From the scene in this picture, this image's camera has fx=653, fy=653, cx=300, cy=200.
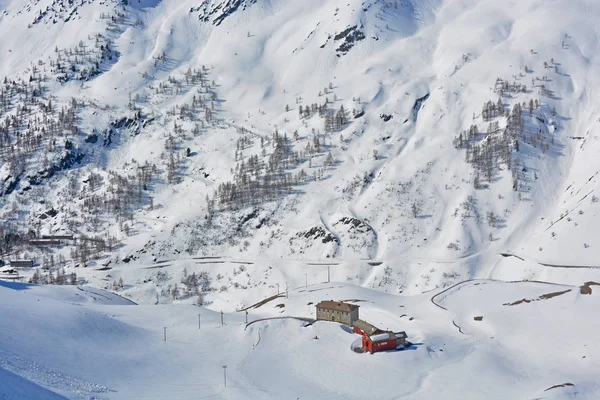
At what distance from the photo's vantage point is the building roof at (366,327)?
76062 mm

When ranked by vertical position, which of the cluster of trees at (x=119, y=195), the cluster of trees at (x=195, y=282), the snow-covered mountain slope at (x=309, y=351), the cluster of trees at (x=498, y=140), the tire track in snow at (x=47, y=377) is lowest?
the cluster of trees at (x=195, y=282)

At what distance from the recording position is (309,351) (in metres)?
74.4

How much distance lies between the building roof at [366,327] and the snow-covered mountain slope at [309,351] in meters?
2.26

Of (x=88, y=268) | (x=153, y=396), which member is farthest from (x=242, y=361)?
(x=88, y=268)

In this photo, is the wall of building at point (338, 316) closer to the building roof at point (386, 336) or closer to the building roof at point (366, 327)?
the building roof at point (366, 327)

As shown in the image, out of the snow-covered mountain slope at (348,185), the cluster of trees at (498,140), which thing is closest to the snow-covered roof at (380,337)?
the snow-covered mountain slope at (348,185)

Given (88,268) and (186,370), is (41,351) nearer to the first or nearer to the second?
(186,370)

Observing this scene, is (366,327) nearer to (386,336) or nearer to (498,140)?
(386,336)

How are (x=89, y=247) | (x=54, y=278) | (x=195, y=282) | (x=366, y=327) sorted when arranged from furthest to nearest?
(x=89, y=247) → (x=54, y=278) → (x=195, y=282) → (x=366, y=327)

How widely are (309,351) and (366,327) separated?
809cm

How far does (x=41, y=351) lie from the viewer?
5869cm

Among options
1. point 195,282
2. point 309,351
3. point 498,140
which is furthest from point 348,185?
point 309,351

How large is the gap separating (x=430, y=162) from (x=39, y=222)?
321 feet

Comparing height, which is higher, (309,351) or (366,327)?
(366,327)
